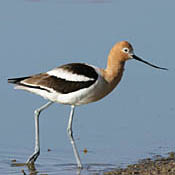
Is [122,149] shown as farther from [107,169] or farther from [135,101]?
[135,101]

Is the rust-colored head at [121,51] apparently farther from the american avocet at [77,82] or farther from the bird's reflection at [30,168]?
the bird's reflection at [30,168]

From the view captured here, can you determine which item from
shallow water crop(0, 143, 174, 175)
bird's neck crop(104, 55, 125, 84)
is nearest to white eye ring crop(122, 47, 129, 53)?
bird's neck crop(104, 55, 125, 84)

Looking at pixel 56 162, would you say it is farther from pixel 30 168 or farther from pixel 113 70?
pixel 113 70

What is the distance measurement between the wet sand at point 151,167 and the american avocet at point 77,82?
0.72 meters

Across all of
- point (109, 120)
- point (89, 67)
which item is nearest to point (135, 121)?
point (109, 120)

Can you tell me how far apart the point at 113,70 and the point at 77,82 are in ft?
1.75

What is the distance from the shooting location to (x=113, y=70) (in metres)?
9.87

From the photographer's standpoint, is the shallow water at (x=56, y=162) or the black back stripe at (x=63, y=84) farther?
the black back stripe at (x=63, y=84)

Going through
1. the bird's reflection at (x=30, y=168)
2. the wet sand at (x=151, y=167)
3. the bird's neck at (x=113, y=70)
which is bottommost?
the wet sand at (x=151, y=167)

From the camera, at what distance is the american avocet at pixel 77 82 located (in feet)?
31.6

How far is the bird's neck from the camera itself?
980 cm

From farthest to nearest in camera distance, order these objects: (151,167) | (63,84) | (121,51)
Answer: (121,51), (63,84), (151,167)

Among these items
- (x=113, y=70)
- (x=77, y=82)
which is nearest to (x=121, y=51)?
(x=113, y=70)

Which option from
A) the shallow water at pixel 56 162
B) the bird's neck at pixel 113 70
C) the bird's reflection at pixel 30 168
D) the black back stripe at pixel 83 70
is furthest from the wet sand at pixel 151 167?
the black back stripe at pixel 83 70
